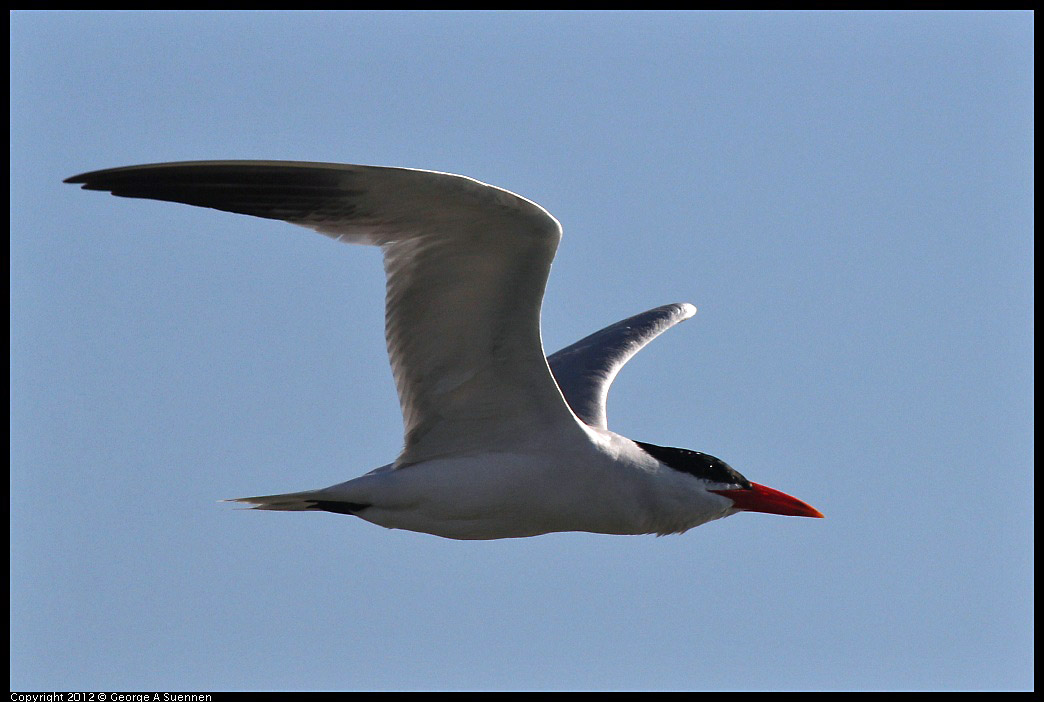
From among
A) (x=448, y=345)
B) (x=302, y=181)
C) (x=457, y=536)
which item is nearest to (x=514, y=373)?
(x=448, y=345)

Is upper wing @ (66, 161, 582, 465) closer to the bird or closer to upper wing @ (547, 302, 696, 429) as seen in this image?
the bird

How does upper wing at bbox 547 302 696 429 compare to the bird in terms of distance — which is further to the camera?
upper wing at bbox 547 302 696 429

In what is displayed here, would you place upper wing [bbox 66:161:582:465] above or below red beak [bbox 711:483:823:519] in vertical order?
above

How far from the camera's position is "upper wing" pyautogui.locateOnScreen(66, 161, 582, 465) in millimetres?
5129

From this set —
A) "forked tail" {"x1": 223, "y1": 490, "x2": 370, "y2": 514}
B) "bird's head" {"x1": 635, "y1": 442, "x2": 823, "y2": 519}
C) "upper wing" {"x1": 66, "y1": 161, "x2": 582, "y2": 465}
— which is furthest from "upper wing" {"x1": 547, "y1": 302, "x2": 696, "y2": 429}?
"forked tail" {"x1": 223, "y1": 490, "x2": 370, "y2": 514}

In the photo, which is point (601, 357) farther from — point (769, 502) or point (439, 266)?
point (439, 266)

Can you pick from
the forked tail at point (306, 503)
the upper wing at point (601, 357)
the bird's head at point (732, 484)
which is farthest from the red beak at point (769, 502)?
the forked tail at point (306, 503)

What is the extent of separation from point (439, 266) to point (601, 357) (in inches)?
116

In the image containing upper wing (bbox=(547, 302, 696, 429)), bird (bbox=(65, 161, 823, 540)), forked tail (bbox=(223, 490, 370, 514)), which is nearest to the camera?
bird (bbox=(65, 161, 823, 540))

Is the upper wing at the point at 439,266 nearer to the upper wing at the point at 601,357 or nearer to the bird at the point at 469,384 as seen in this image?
the bird at the point at 469,384

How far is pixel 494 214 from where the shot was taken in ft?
17.4

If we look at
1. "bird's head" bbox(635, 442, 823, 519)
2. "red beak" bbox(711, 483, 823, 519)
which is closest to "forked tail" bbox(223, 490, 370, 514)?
"bird's head" bbox(635, 442, 823, 519)

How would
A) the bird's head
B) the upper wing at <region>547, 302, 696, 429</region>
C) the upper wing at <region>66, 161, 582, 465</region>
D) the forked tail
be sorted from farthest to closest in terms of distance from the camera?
the upper wing at <region>547, 302, 696, 429</region>
the bird's head
the forked tail
the upper wing at <region>66, 161, 582, 465</region>

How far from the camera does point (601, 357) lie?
8.41 metres
